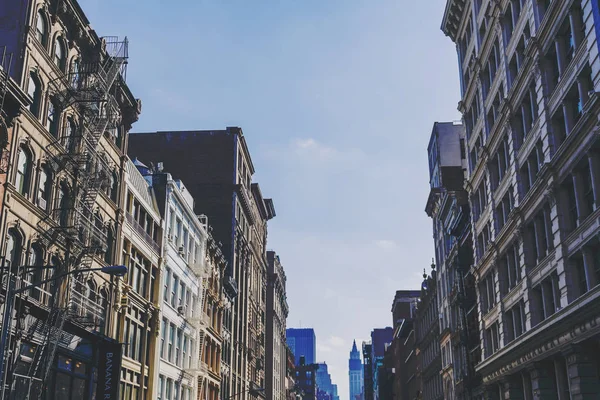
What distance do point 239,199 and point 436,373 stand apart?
30515mm

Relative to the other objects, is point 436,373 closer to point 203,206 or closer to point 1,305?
point 203,206

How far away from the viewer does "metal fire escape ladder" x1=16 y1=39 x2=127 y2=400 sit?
32.4 m

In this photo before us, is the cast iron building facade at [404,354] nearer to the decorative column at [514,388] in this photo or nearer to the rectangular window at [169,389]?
the rectangular window at [169,389]

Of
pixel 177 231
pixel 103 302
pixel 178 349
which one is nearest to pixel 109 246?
pixel 103 302

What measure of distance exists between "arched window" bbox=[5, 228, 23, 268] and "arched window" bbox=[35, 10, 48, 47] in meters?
9.26

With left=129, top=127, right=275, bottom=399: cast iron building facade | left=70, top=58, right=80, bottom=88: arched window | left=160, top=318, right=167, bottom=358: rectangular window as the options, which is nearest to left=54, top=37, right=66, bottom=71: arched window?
Answer: left=70, top=58, right=80, bottom=88: arched window

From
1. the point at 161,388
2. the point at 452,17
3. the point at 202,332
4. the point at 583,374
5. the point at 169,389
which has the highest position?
the point at 452,17

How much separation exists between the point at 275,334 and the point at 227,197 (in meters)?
47.5

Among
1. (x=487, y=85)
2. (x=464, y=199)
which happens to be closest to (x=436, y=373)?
(x=464, y=199)

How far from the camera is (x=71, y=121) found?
3725 centimetres

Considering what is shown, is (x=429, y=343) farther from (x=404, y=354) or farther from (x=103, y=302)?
(x=103, y=302)

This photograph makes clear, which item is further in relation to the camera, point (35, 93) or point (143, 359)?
point (143, 359)

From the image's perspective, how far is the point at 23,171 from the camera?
31.8 m

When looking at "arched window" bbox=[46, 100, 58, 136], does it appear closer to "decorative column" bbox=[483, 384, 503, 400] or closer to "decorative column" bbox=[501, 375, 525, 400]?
"decorative column" bbox=[501, 375, 525, 400]
